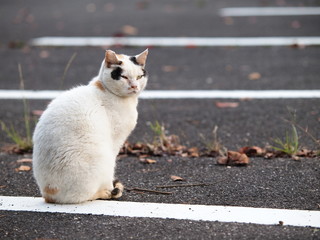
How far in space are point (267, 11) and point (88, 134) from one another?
8032 mm

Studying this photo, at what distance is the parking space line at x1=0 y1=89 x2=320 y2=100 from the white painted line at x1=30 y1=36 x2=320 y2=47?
2.16m

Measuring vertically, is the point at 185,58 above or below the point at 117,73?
below

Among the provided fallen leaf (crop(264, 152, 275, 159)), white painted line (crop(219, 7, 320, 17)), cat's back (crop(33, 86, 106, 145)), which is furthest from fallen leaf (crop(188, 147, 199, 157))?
white painted line (crop(219, 7, 320, 17))

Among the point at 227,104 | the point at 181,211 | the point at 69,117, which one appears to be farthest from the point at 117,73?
the point at 227,104

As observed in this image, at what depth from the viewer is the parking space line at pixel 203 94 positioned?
20.3 feet

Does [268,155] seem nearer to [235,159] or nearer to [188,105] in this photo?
[235,159]

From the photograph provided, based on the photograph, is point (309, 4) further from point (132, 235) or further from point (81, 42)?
point (132, 235)

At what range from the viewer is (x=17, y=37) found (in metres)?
9.36

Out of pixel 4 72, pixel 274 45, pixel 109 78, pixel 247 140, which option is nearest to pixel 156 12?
pixel 274 45

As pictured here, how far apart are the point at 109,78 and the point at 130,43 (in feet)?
16.6

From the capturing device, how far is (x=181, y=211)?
3.53 metres

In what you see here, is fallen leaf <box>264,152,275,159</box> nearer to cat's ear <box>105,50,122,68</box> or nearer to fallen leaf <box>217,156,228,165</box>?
fallen leaf <box>217,156,228,165</box>

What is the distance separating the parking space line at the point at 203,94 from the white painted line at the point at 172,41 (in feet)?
7.08

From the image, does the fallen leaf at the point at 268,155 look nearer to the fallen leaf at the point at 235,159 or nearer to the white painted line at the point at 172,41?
the fallen leaf at the point at 235,159
